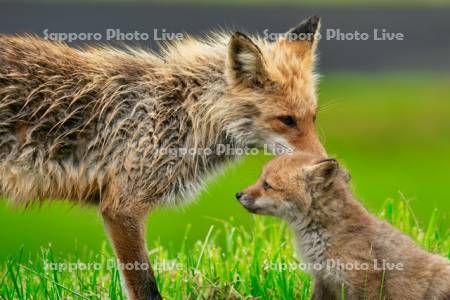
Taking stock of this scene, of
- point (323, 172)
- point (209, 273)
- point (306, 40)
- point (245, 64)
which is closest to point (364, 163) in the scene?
point (306, 40)

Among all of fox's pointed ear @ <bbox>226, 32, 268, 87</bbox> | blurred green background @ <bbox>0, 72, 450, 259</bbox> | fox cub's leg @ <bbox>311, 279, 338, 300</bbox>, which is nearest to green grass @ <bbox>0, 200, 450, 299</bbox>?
fox cub's leg @ <bbox>311, 279, 338, 300</bbox>

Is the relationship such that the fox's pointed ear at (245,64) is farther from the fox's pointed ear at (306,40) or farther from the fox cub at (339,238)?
the fox cub at (339,238)

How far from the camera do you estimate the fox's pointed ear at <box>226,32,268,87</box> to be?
1028 cm

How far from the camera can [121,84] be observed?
10.4 meters

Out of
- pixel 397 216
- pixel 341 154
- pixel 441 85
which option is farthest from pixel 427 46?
pixel 397 216

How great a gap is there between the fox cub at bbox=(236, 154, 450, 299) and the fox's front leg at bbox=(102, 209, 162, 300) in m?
1.12

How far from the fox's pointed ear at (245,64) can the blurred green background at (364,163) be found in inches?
190

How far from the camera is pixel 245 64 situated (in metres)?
10.4

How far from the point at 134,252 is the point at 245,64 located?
81.0 inches

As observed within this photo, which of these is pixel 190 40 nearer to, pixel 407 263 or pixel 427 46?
pixel 407 263

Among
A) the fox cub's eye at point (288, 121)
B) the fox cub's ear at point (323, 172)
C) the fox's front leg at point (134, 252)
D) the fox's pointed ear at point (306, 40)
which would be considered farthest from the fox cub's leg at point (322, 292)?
the fox's pointed ear at point (306, 40)

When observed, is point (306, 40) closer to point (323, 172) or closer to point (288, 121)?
point (288, 121)

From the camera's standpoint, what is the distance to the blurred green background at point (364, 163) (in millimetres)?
20273

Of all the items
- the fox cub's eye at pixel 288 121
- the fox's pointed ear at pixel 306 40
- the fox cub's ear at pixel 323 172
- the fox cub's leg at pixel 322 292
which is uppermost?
the fox's pointed ear at pixel 306 40
